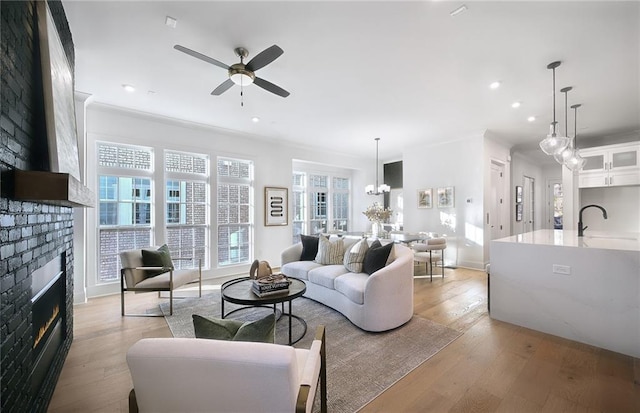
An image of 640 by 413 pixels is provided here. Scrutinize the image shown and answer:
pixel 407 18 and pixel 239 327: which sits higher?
pixel 407 18

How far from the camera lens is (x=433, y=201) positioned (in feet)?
20.6

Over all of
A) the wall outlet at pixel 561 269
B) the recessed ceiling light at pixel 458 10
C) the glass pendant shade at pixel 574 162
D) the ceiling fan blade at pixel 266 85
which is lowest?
the wall outlet at pixel 561 269

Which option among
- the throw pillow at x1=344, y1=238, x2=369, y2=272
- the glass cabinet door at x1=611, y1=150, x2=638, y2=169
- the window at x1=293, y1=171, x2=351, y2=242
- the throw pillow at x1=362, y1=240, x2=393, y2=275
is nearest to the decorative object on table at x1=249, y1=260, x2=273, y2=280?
the throw pillow at x1=344, y1=238, x2=369, y2=272

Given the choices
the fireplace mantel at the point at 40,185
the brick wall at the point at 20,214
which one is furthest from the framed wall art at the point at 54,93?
the fireplace mantel at the point at 40,185

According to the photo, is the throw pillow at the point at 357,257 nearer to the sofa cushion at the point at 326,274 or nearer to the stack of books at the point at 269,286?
the sofa cushion at the point at 326,274

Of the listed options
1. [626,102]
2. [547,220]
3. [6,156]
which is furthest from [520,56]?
[547,220]

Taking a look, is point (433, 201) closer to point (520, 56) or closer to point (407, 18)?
point (520, 56)

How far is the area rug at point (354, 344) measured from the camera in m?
1.91

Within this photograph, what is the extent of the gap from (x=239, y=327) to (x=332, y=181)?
681 centimetres

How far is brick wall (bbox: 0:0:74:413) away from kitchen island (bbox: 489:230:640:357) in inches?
151

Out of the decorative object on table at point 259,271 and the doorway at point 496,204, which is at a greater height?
the doorway at point 496,204

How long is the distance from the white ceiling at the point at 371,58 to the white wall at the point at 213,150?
0.99ft

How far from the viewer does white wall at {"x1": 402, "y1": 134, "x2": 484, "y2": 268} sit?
18.1ft

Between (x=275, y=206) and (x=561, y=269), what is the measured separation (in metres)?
4.72
